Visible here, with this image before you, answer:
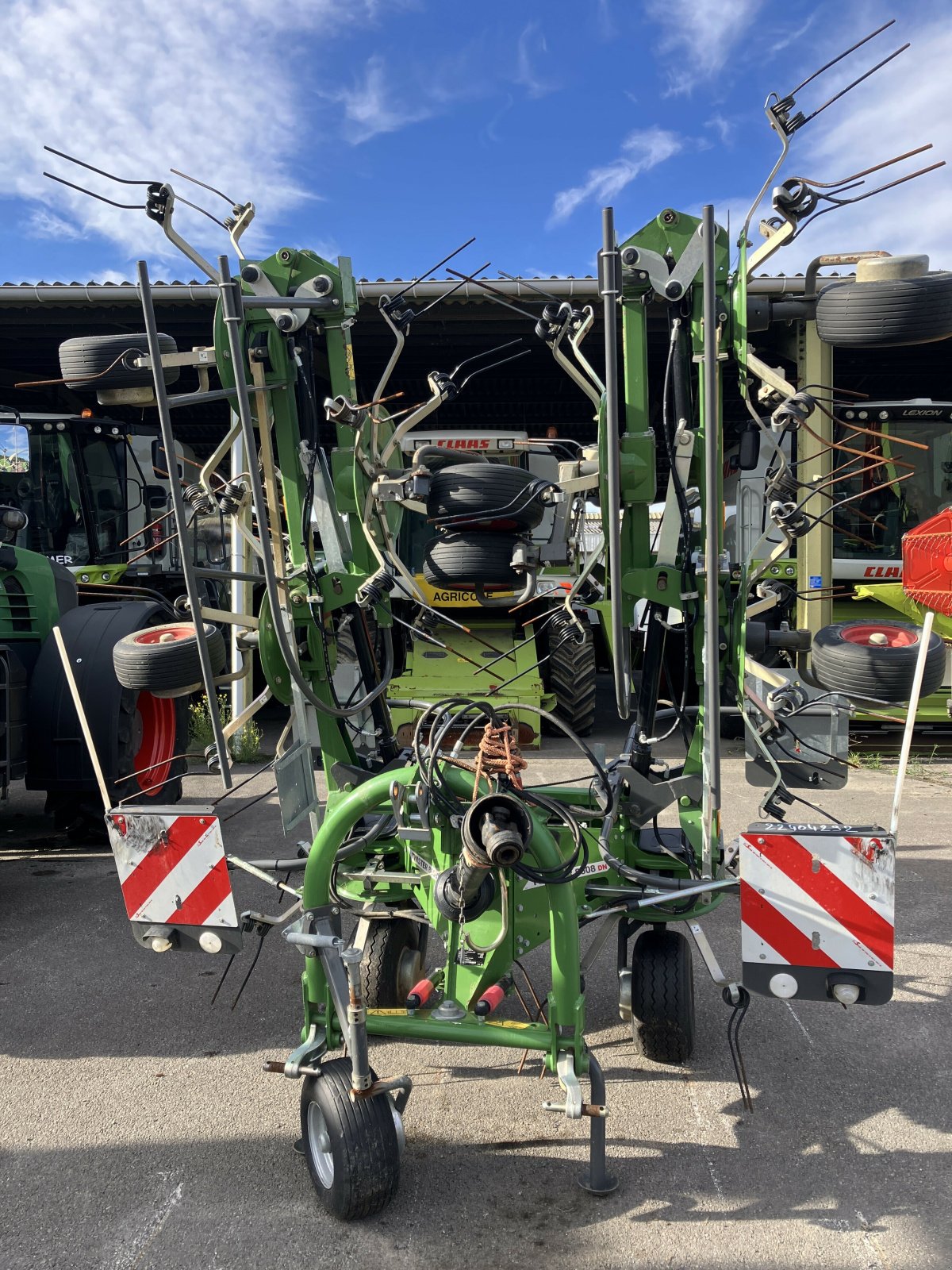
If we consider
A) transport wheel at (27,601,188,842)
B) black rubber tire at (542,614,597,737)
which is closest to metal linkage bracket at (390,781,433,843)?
transport wheel at (27,601,188,842)

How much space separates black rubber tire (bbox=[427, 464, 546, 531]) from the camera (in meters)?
3.05

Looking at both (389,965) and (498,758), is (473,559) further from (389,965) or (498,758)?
(389,965)

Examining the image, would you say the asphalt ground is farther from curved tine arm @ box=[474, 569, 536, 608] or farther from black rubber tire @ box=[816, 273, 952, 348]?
black rubber tire @ box=[816, 273, 952, 348]

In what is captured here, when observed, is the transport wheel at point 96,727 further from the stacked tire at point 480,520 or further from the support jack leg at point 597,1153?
the support jack leg at point 597,1153

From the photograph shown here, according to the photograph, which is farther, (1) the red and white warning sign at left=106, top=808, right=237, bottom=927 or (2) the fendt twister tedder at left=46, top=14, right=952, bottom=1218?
(1) the red and white warning sign at left=106, top=808, right=237, bottom=927

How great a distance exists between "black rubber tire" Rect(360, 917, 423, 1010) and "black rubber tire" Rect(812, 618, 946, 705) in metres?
1.60

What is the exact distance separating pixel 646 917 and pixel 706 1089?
52cm

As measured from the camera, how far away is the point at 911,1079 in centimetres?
303

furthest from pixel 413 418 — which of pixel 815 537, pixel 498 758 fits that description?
pixel 815 537

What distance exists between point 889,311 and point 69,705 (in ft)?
13.3

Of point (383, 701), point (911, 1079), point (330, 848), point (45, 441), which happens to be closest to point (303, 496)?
point (383, 701)

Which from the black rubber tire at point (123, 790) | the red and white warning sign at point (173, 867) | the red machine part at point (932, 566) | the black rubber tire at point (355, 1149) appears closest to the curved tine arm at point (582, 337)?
the red machine part at point (932, 566)

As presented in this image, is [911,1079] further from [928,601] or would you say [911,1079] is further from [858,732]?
[858,732]

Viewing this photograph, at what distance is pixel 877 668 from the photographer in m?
2.87
